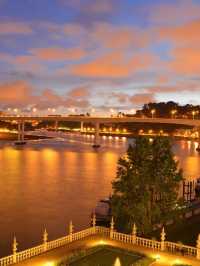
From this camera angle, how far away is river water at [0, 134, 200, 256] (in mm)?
34969

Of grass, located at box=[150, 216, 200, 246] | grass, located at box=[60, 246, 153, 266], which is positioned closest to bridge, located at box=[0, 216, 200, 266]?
grass, located at box=[60, 246, 153, 266]

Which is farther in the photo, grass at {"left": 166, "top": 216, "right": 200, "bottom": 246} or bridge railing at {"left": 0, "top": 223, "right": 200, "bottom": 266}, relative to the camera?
grass at {"left": 166, "top": 216, "right": 200, "bottom": 246}

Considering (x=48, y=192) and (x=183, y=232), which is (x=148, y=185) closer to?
(x=183, y=232)

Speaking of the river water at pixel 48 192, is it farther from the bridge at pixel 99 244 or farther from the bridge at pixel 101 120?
the bridge at pixel 101 120

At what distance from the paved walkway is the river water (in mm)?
7792

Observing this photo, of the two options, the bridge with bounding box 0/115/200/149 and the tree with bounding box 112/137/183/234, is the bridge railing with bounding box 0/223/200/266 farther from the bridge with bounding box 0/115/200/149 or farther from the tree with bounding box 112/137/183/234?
the bridge with bounding box 0/115/200/149

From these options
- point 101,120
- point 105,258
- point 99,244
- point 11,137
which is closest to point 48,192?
point 99,244

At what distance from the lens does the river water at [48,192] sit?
1377 inches

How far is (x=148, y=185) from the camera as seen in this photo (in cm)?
2575

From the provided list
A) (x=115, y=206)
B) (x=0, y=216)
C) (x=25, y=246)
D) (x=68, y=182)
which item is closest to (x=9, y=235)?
Result: (x=25, y=246)

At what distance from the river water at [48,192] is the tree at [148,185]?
30.5 ft

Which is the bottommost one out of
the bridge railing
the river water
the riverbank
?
the river water

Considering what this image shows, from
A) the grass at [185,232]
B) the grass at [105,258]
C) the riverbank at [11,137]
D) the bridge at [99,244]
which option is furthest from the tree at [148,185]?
the riverbank at [11,137]

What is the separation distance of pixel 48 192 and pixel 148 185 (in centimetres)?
2989
